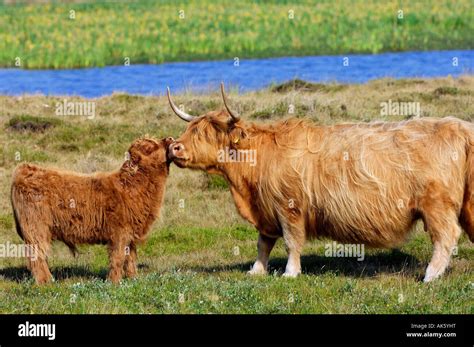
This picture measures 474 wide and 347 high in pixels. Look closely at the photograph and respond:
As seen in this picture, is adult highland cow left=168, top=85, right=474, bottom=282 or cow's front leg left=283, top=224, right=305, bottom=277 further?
cow's front leg left=283, top=224, right=305, bottom=277

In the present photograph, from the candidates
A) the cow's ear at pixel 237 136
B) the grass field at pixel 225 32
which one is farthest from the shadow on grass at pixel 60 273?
the grass field at pixel 225 32

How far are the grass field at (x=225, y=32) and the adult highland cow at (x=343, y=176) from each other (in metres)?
27.9

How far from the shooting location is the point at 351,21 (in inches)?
1778

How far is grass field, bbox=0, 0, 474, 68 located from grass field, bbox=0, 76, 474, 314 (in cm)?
1813

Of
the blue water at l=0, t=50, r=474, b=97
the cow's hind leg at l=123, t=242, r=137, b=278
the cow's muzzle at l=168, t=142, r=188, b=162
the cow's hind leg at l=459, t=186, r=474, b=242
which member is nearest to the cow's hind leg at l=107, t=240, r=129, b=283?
the cow's hind leg at l=123, t=242, r=137, b=278

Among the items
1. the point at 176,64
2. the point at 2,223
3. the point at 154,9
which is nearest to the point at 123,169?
the point at 2,223

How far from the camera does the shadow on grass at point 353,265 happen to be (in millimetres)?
10422

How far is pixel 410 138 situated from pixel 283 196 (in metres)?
1.41

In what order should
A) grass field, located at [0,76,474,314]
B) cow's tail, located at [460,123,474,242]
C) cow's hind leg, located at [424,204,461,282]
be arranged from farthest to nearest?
1. cow's tail, located at [460,123,474,242]
2. cow's hind leg, located at [424,204,461,282]
3. grass field, located at [0,76,474,314]

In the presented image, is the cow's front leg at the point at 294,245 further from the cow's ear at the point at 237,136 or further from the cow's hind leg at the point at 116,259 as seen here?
the cow's hind leg at the point at 116,259

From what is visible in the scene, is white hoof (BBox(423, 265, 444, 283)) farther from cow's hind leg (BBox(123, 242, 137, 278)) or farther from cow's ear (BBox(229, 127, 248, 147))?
cow's hind leg (BBox(123, 242, 137, 278))

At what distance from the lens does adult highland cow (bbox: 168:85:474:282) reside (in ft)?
31.9

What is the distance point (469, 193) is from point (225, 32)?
113 ft

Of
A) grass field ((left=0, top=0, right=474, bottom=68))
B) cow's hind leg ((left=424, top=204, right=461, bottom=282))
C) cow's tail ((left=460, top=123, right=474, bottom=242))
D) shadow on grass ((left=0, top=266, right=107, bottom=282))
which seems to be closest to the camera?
cow's hind leg ((left=424, top=204, right=461, bottom=282))
